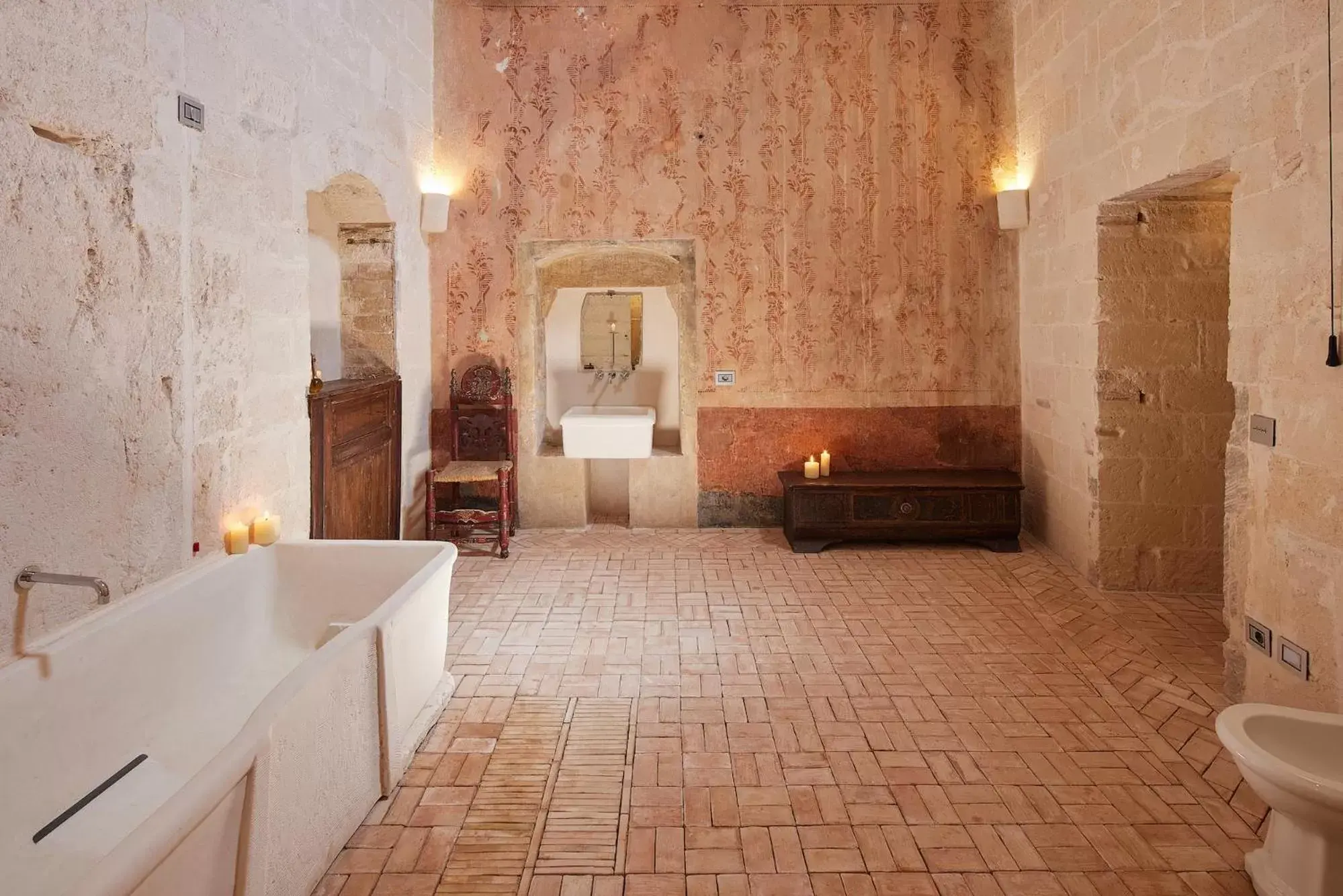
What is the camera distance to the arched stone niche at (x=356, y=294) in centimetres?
518

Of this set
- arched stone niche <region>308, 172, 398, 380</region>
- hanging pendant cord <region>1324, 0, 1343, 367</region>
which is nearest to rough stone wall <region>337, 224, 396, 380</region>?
arched stone niche <region>308, 172, 398, 380</region>

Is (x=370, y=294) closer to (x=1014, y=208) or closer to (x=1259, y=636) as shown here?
(x=1014, y=208)

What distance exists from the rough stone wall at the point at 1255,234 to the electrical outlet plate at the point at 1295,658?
31mm

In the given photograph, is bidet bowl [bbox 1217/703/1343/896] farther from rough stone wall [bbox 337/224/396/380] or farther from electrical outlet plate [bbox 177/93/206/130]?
rough stone wall [bbox 337/224/396/380]

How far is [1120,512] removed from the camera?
4598mm

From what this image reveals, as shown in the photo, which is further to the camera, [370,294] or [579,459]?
[579,459]

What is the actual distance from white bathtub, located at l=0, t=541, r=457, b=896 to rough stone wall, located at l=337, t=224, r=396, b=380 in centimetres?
212

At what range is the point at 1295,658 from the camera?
288 cm

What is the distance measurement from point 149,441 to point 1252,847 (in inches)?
146

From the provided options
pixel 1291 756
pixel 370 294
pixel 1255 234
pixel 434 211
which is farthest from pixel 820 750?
pixel 434 211

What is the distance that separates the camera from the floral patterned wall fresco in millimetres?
5781

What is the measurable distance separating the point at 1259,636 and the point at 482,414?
4.67m

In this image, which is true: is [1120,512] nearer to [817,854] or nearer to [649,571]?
[649,571]

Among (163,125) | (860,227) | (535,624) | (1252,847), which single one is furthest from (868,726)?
(860,227)
